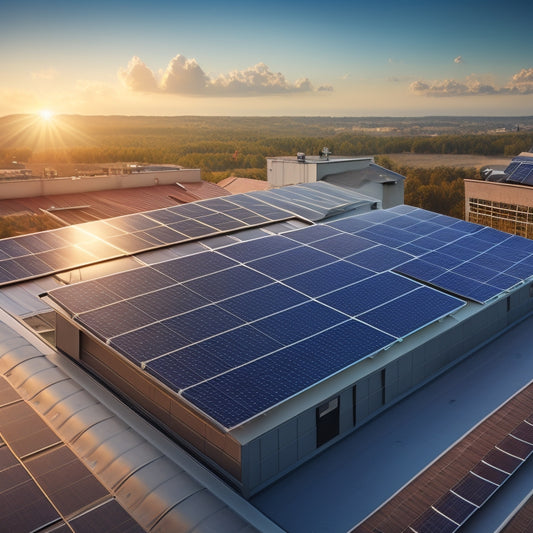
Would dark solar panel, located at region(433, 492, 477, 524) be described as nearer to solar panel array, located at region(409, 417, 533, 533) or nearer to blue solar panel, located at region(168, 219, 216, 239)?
solar panel array, located at region(409, 417, 533, 533)

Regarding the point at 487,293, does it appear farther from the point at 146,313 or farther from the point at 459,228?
the point at 146,313

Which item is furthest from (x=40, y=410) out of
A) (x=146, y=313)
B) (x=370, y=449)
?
(x=370, y=449)

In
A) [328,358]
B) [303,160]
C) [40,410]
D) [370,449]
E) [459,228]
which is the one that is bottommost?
[370,449]

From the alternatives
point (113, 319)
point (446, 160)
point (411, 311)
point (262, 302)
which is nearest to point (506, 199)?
point (411, 311)

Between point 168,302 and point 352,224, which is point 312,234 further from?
point 168,302

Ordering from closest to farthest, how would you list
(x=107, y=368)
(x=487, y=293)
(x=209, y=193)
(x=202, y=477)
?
(x=202, y=477), (x=107, y=368), (x=487, y=293), (x=209, y=193)

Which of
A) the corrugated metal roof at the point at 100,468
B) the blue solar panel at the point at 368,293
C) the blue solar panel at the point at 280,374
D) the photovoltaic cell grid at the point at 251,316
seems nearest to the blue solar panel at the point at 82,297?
the photovoltaic cell grid at the point at 251,316

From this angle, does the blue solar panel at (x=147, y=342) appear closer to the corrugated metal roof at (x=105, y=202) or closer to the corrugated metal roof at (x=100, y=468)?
the corrugated metal roof at (x=100, y=468)
